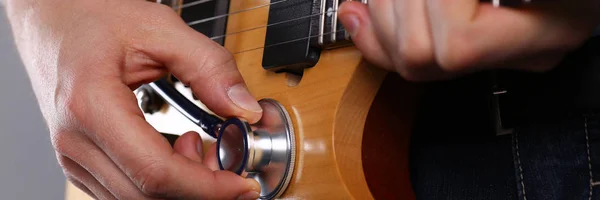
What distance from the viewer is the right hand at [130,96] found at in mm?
655

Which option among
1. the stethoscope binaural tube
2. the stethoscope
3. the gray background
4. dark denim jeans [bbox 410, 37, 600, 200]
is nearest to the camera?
dark denim jeans [bbox 410, 37, 600, 200]

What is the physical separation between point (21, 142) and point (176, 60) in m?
1.40

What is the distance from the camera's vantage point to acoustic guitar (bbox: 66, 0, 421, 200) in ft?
2.22

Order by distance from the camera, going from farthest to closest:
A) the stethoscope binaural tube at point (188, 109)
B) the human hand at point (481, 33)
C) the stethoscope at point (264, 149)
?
1. the stethoscope binaural tube at point (188, 109)
2. the stethoscope at point (264, 149)
3. the human hand at point (481, 33)

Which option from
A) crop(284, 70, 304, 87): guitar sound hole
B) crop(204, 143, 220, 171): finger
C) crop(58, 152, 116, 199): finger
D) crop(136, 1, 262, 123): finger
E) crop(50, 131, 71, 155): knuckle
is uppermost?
crop(136, 1, 262, 123): finger

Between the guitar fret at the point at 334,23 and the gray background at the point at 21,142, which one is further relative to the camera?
the gray background at the point at 21,142

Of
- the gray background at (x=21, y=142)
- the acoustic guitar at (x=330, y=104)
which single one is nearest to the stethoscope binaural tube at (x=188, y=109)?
the acoustic guitar at (x=330, y=104)

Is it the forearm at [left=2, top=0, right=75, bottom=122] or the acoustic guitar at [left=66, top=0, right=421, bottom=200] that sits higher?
the forearm at [left=2, top=0, right=75, bottom=122]

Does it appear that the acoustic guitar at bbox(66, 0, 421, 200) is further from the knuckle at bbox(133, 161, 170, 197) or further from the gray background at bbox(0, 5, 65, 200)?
the gray background at bbox(0, 5, 65, 200)

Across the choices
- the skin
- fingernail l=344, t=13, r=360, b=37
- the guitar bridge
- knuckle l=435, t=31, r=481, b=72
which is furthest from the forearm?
knuckle l=435, t=31, r=481, b=72

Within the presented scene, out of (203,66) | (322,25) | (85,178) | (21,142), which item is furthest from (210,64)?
(21,142)

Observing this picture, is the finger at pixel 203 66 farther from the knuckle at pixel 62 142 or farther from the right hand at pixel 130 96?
the knuckle at pixel 62 142

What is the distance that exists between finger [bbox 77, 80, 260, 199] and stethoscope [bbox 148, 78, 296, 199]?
0.03 m

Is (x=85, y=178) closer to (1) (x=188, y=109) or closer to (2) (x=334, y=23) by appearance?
(1) (x=188, y=109)
